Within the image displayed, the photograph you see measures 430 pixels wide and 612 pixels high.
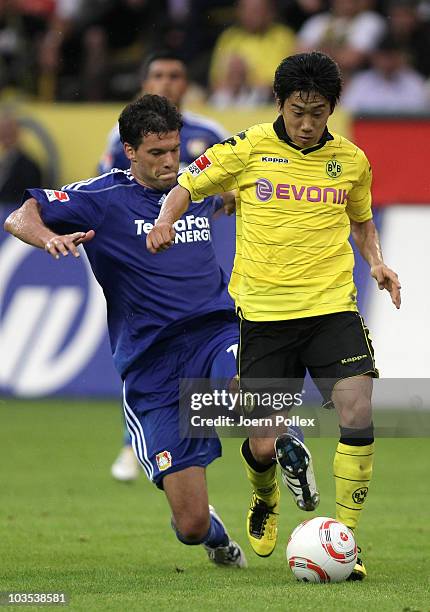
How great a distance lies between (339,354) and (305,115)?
1123mm

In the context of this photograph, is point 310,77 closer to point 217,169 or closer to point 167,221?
point 217,169

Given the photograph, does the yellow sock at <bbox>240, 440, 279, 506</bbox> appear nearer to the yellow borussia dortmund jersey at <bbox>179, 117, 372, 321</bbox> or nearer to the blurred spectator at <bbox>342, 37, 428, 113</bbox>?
the yellow borussia dortmund jersey at <bbox>179, 117, 372, 321</bbox>

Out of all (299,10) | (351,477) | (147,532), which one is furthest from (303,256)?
(299,10)

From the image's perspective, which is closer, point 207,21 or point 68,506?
point 68,506

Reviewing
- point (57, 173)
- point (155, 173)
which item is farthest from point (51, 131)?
point (155, 173)

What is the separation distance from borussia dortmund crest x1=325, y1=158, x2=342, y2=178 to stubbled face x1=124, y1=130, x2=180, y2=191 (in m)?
0.84

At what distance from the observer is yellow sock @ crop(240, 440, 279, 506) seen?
6.79 metres

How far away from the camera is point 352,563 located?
6195mm

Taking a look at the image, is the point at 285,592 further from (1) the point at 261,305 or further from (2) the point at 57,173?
(2) the point at 57,173

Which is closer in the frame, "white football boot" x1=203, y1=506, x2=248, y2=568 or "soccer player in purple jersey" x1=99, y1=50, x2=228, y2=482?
"white football boot" x1=203, y1=506, x2=248, y2=568

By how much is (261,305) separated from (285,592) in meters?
1.38

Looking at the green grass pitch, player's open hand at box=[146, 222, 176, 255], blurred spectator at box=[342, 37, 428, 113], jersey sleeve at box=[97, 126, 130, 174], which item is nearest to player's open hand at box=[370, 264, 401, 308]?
player's open hand at box=[146, 222, 176, 255]

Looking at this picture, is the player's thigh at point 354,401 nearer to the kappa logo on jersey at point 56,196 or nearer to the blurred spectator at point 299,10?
the kappa logo on jersey at point 56,196

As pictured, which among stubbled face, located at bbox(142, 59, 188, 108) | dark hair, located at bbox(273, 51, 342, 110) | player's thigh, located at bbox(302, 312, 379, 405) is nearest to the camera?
dark hair, located at bbox(273, 51, 342, 110)
